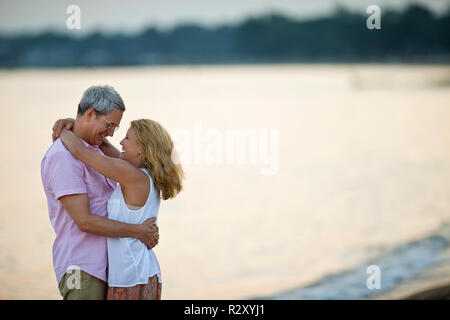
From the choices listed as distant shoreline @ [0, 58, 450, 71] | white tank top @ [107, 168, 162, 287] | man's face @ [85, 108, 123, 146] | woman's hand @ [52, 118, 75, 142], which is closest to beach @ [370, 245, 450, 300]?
white tank top @ [107, 168, 162, 287]

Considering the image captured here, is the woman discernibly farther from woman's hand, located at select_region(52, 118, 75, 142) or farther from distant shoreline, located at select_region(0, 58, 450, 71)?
distant shoreline, located at select_region(0, 58, 450, 71)

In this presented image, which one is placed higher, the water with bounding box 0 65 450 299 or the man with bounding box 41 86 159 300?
the water with bounding box 0 65 450 299

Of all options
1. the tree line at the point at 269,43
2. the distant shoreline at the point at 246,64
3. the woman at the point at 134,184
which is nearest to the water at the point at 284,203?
the woman at the point at 134,184

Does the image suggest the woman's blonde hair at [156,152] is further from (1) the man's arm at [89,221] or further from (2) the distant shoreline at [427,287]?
(2) the distant shoreline at [427,287]

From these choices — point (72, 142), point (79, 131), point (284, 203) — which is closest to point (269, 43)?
point (284, 203)

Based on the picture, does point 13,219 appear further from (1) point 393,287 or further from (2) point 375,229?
(1) point 393,287

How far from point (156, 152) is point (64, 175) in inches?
14.6

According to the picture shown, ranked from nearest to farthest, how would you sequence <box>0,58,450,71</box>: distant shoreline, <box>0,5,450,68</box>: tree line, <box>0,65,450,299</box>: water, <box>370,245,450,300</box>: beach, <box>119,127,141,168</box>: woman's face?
<box>119,127,141,168</box>: woman's face
<box>370,245,450,300</box>: beach
<box>0,65,450,299</box>: water
<box>0,58,450,71</box>: distant shoreline
<box>0,5,450,68</box>: tree line

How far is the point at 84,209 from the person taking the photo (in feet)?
8.95

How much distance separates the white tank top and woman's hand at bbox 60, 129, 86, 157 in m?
0.24

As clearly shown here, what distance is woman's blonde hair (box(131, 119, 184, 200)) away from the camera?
2787mm

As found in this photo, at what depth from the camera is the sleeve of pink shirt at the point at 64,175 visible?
271cm

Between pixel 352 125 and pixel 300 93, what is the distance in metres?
10.4
